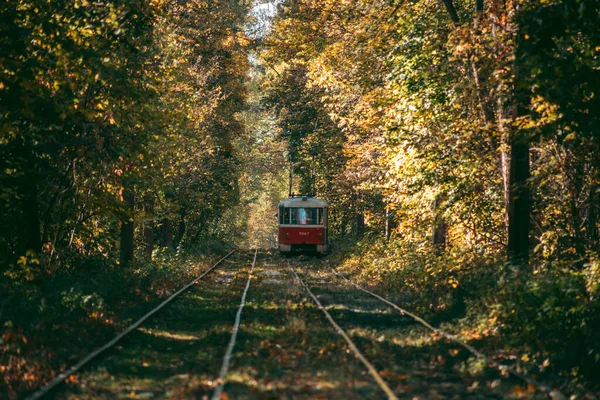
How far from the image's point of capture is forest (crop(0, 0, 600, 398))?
396 inches

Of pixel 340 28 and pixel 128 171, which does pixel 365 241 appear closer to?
pixel 340 28

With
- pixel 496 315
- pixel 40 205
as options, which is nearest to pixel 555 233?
pixel 496 315

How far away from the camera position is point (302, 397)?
695cm

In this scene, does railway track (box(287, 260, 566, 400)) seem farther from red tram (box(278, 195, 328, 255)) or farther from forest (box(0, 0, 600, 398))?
red tram (box(278, 195, 328, 255))

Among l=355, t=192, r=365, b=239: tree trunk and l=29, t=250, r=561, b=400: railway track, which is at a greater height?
l=355, t=192, r=365, b=239: tree trunk

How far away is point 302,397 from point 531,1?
8331 mm

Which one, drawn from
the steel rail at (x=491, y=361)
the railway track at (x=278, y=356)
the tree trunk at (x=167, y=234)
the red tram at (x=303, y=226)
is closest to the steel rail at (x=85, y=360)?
the railway track at (x=278, y=356)

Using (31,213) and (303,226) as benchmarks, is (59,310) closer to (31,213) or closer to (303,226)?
(31,213)

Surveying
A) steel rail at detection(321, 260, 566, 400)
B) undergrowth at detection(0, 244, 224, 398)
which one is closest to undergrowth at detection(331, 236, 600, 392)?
steel rail at detection(321, 260, 566, 400)

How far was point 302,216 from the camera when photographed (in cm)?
3183

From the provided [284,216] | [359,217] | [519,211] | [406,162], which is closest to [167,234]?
[284,216]

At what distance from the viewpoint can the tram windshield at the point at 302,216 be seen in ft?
104

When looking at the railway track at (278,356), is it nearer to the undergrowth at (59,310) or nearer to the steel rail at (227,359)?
the steel rail at (227,359)

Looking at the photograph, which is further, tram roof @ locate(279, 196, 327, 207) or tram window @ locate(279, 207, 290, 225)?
tram window @ locate(279, 207, 290, 225)
